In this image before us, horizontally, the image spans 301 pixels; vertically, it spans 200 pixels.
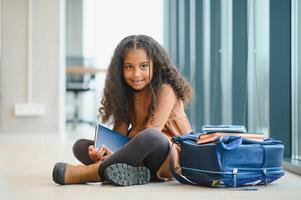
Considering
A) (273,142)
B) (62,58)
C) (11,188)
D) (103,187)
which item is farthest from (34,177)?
(62,58)

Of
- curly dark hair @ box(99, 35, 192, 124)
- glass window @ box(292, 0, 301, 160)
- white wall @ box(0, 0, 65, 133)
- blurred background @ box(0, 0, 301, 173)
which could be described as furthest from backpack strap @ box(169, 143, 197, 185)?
white wall @ box(0, 0, 65, 133)

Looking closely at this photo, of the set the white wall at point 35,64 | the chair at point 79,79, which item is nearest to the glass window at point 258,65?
the white wall at point 35,64

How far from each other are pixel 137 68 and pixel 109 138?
285 millimetres

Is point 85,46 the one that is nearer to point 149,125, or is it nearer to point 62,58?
point 62,58

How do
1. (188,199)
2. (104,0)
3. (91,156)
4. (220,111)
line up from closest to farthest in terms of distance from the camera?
(188,199) → (91,156) → (220,111) → (104,0)

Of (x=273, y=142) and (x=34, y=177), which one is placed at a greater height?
(x=273, y=142)

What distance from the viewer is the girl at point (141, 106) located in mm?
1944

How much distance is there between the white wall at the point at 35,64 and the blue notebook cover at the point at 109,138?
9.94 feet

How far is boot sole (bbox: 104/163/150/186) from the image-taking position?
1.84 m

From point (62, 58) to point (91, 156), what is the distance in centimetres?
324

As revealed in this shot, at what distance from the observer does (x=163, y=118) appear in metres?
2.02

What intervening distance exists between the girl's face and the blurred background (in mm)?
458

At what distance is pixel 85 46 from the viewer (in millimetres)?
8305

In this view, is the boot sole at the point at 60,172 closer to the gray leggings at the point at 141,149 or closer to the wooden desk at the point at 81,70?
the gray leggings at the point at 141,149
